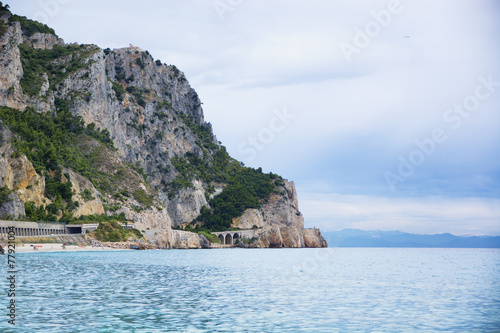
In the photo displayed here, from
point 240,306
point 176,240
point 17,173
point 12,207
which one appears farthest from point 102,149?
point 240,306

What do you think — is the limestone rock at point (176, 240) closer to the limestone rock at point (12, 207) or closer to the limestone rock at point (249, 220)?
the limestone rock at point (249, 220)

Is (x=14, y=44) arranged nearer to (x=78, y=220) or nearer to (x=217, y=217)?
(x=78, y=220)

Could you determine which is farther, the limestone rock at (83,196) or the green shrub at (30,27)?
the green shrub at (30,27)

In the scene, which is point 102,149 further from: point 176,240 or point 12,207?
point 12,207

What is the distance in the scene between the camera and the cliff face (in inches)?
4727

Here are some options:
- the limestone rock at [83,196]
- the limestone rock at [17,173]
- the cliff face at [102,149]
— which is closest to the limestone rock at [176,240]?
the cliff face at [102,149]

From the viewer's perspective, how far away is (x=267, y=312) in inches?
1021

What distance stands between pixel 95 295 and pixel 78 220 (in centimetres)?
9064

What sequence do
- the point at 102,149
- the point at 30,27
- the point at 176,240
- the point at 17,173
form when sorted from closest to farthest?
the point at 17,173, the point at 176,240, the point at 102,149, the point at 30,27

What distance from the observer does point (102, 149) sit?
15200 centimetres

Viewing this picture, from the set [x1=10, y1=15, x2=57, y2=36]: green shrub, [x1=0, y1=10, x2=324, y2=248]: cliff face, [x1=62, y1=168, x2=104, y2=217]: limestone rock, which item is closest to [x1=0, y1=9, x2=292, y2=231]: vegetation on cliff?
[x1=10, y1=15, x2=57, y2=36]: green shrub

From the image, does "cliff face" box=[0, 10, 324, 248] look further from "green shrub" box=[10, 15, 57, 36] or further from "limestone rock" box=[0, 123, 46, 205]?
"green shrub" box=[10, 15, 57, 36]

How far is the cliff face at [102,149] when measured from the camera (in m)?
120

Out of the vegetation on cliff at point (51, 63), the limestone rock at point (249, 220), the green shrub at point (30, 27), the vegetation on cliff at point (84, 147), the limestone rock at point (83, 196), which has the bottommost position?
the limestone rock at point (249, 220)
